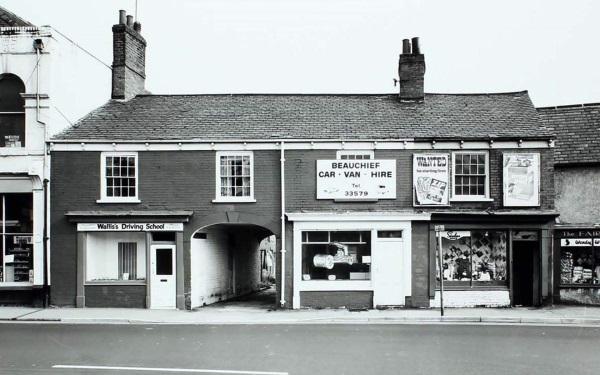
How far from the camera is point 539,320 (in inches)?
Result: 682

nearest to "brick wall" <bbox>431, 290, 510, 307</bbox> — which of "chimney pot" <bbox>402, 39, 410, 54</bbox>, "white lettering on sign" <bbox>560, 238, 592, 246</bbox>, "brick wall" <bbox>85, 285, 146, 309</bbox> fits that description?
"white lettering on sign" <bbox>560, 238, 592, 246</bbox>

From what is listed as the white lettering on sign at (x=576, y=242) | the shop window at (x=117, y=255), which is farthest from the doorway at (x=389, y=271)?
the shop window at (x=117, y=255)

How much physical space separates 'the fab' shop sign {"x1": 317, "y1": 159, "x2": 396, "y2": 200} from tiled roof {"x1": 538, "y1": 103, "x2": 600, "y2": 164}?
662 centimetres

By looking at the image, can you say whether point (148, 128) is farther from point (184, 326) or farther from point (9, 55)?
point (184, 326)

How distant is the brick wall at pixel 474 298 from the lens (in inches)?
789

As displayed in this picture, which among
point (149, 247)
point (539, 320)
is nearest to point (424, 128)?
point (539, 320)

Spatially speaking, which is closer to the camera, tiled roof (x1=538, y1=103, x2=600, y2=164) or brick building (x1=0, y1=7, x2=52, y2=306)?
brick building (x1=0, y1=7, x2=52, y2=306)

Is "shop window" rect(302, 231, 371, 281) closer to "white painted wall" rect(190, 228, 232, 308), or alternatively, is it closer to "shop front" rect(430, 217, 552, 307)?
"shop front" rect(430, 217, 552, 307)

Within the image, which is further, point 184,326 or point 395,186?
point 395,186

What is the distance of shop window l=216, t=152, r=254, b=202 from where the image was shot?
67.7 ft

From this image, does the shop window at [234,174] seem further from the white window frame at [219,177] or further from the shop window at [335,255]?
A: the shop window at [335,255]

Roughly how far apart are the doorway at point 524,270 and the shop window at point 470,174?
2225 millimetres

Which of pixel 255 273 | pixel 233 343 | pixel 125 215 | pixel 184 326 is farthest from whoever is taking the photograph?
pixel 255 273

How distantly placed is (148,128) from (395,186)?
9.11 meters
